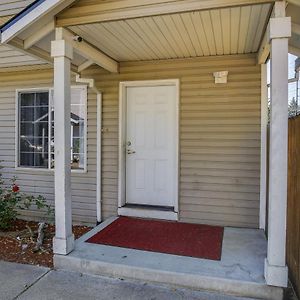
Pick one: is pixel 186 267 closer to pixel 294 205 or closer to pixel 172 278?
pixel 172 278

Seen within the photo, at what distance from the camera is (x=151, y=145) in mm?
4801

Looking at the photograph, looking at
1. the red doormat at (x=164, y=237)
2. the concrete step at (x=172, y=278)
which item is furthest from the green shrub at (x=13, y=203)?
the concrete step at (x=172, y=278)

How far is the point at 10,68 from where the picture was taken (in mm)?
5305

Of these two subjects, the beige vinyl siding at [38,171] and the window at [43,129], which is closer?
the beige vinyl siding at [38,171]

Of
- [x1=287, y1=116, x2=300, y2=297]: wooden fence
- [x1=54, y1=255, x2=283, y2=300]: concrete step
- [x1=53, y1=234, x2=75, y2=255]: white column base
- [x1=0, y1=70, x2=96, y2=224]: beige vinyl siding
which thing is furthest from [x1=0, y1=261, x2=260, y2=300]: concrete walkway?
[x1=0, y1=70, x2=96, y2=224]: beige vinyl siding

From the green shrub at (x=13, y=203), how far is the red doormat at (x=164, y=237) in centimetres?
137

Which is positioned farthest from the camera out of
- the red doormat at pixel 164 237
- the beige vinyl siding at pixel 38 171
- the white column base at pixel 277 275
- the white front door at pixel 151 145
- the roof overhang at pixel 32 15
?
the beige vinyl siding at pixel 38 171

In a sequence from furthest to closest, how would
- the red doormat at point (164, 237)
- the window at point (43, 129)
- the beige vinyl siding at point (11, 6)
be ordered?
1. the window at point (43, 129)
2. the beige vinyl siding at point (11, 6)
3. the red doormat at point (164, 237)

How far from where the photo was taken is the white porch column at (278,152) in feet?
8.79

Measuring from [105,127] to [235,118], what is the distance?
2.03 m

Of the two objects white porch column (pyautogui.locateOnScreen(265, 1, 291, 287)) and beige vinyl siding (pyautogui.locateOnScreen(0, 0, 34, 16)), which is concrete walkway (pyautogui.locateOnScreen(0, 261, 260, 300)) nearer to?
white porch column (pyautogui.locateOnScreen(265, 1, 291, 287))

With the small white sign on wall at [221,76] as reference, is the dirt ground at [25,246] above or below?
below

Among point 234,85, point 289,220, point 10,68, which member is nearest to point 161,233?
point 289,220

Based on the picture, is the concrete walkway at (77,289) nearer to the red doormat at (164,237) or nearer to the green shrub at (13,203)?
the red doormat at (164,237)
